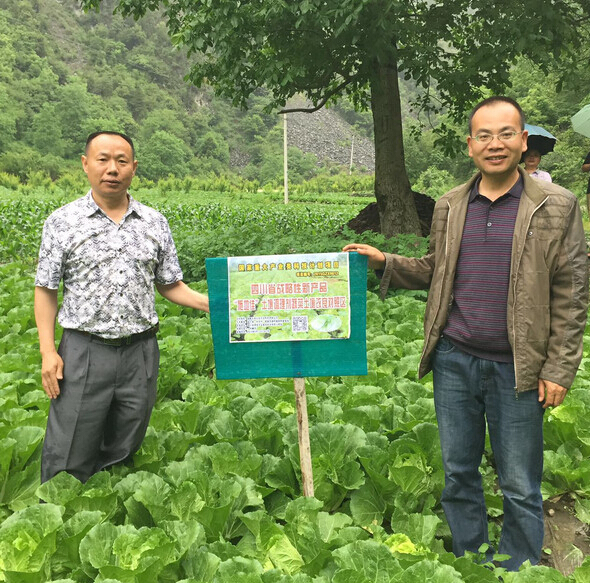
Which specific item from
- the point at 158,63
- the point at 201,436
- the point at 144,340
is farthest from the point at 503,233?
the point at 158,63

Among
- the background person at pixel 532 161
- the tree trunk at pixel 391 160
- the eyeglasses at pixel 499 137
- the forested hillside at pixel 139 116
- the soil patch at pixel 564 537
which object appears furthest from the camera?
the forested hillside at pixel 139 116

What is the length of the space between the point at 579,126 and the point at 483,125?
18.4 ft

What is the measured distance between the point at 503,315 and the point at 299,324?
0.81 m

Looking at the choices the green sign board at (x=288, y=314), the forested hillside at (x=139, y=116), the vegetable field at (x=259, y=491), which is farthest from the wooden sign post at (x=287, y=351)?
the forested hillside at (x=139, y=116)

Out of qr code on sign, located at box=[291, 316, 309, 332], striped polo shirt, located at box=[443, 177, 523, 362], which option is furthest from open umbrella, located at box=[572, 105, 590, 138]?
qr code on sign, located at box=[291, 316, 309, 332]

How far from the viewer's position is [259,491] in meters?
2.85

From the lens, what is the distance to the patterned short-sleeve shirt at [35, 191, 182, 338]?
96.8 inches

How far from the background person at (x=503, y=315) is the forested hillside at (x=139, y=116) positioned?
39.4 meters

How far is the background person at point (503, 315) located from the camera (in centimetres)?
206

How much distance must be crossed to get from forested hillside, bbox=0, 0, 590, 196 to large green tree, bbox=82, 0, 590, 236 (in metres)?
31.6

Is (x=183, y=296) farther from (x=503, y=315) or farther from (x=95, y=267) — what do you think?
(x=503, y=315)

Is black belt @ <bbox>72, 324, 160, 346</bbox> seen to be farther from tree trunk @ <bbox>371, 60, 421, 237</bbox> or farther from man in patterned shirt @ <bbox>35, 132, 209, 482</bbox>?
tree trunk @ <bbox>371, 60, 421, 237</bbox>

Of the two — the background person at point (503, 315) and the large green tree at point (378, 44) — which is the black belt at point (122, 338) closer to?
the background person at point (503, 315)

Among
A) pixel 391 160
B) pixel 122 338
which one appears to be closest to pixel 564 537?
pixel 122 338
